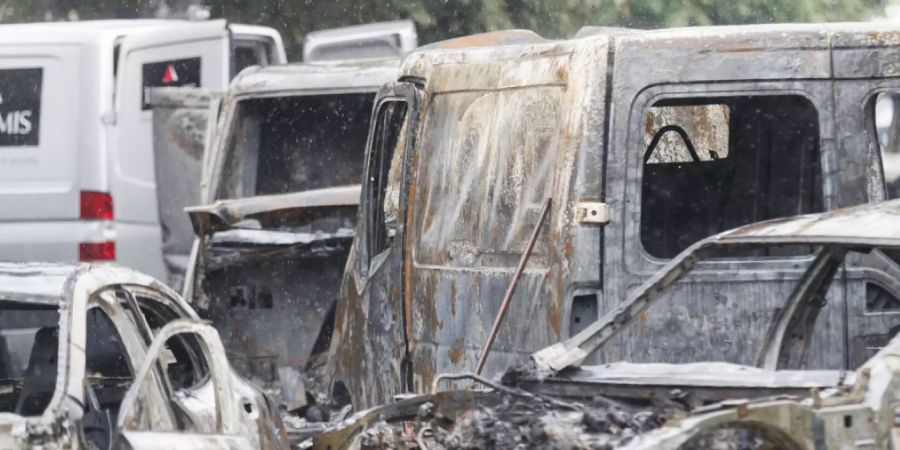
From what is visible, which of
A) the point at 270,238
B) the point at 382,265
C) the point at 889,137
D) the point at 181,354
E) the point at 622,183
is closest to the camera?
the point at 181,354

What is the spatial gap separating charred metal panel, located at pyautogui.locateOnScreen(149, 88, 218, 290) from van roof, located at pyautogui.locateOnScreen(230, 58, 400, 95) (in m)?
0.87

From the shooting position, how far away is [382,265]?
816 centimetres

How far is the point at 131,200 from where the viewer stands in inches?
480

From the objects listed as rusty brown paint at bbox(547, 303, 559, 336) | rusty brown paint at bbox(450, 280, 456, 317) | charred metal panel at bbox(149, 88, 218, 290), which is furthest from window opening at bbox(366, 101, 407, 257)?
charred metal panel at bbox(149, 88, 218, 290)

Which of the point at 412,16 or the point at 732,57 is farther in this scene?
the point at 412,16

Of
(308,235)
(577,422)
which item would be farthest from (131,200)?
(577,422)

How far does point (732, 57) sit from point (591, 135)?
0.60 meters

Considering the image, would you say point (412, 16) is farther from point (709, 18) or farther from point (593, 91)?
point (593, 91)

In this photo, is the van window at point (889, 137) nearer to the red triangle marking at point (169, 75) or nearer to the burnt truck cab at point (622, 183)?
the burnt truck cab at point (622, 183)

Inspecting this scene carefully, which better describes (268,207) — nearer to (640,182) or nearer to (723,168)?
(723,168)

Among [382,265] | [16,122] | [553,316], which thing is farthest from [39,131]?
[553,316]

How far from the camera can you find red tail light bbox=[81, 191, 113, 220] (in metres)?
12.0

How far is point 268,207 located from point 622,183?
11.5 ft

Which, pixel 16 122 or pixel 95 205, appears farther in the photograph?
pixel 16 122
